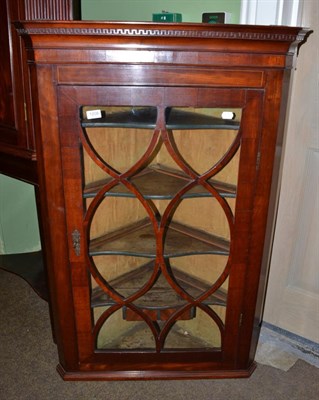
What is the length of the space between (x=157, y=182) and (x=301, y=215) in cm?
61

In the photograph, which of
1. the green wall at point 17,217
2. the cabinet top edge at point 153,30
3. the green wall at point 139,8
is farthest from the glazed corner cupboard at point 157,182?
the green wall at point 17,217

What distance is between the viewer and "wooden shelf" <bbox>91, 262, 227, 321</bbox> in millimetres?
1416

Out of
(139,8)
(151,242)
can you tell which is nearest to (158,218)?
(151,242)

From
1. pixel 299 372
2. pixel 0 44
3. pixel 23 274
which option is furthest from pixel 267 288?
pixel 0 44

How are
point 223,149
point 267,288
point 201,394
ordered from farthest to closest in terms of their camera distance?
1. point 267,288
2. point 201,394
3. point 223,149

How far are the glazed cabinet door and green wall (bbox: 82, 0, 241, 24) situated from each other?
0.51 m

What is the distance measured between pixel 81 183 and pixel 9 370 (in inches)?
32.6

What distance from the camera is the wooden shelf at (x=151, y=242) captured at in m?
1.35

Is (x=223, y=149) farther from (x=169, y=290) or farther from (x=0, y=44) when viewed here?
(x=0, y=44)

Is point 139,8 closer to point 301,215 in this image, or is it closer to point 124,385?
point 301,215

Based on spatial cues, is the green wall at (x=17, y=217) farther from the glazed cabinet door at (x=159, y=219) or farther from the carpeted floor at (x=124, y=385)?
the glazed cabinet door at (x=159, y=219)

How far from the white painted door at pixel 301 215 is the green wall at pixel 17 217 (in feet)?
4.09

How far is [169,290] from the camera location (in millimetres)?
1502

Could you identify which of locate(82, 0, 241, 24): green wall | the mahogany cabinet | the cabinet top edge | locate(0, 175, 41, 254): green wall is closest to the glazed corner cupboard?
the cabinet top edge
